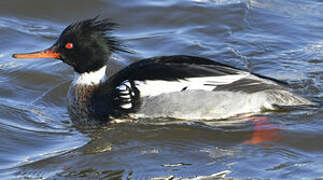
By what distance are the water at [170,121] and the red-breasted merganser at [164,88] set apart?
17cm

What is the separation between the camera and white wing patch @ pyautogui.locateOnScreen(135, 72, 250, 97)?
6984 mm

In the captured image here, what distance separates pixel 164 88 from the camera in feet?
23.0

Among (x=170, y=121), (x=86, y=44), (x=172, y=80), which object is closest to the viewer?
(x=172, y=80)

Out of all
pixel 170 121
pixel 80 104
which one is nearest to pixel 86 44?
pixel 80 104

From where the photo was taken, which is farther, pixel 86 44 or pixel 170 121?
Answer: pixel 86 44

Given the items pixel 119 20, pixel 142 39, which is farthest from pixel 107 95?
pixel 119 20

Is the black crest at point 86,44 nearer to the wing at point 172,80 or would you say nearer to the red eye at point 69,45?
the red eye at point 69,45

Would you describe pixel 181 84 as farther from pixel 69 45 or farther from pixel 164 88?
pixel 69 45

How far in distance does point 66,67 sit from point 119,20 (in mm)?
2063

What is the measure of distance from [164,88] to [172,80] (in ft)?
0.46

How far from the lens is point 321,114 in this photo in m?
7.29

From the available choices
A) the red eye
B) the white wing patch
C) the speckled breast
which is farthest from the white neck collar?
the white wing patch

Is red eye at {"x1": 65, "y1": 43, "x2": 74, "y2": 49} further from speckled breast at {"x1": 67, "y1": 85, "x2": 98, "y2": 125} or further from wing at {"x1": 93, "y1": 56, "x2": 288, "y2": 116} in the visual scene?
wing at {"x1": 93, "y1": 56, "x2": 288, "y2": 116}

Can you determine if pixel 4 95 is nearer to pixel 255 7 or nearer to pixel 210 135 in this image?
pixel 210 135
